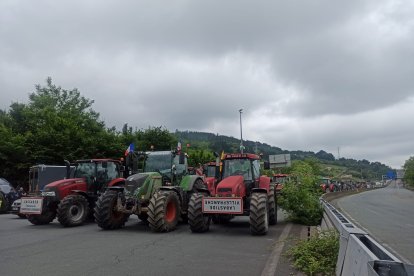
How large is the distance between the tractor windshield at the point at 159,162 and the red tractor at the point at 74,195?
1.25 metres

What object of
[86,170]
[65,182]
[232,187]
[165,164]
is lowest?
[232,187]

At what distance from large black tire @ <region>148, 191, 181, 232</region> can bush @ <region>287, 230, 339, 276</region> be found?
4.97 metres

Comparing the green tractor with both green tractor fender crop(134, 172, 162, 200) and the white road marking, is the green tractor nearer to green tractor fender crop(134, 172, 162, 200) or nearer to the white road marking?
green tractor fender crop(134, 172, 162, 200)

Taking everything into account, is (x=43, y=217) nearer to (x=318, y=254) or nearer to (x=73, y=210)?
(x=73, y=210)

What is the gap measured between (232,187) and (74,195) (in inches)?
227

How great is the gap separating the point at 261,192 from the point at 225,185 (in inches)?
47.3

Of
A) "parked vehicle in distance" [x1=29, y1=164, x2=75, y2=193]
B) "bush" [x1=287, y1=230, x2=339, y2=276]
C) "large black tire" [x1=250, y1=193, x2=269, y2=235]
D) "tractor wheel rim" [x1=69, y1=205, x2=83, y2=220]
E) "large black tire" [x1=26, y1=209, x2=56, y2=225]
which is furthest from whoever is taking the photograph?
"parked vehicle in distance" [x1=29, y1=164, x2=75, y2=193]

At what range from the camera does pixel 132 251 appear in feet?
32.9

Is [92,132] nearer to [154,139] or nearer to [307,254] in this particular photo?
[154,139]

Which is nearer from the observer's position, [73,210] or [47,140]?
[73,210]

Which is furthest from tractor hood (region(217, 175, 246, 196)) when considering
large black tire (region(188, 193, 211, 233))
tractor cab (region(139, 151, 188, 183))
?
tractor cab (region(139, 151, 188, 183))

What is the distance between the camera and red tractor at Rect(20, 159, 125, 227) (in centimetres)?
1514

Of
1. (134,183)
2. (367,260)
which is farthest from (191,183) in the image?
(367,260)

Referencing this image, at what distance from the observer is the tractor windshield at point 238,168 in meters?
14.8
